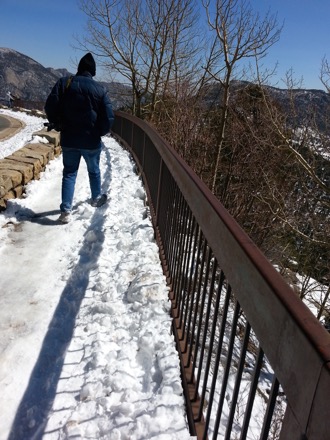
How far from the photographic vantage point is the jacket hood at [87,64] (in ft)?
14.1

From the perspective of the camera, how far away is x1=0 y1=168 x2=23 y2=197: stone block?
4.54 m

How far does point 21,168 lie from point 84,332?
133 inches

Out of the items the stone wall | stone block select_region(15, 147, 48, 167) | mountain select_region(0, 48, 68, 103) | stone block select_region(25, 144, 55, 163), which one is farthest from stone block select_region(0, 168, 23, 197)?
mountain select_region(0, 48, 68, 103)

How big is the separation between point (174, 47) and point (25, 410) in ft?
63.8

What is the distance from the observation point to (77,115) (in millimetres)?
4285

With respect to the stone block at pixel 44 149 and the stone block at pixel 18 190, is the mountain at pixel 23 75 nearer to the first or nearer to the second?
the stone block at pixel 44 149

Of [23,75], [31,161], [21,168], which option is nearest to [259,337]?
[21,168]

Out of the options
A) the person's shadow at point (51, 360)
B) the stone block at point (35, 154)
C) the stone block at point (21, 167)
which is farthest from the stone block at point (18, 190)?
the person's shadow at point (51, 360)

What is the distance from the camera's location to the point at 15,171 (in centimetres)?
508

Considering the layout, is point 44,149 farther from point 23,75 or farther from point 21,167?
point 23,75

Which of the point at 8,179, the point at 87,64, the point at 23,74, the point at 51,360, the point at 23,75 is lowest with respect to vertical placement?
the point at 51,360

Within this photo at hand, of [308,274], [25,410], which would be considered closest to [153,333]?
[25,410]

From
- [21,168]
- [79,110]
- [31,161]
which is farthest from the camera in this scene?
[31,161]

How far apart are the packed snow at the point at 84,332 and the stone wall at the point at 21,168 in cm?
21
